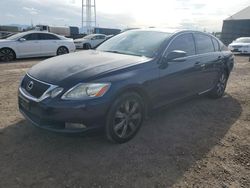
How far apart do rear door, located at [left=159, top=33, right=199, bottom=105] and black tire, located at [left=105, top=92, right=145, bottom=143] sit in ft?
1.81

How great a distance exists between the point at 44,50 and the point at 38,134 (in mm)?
10090

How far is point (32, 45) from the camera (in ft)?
41.1

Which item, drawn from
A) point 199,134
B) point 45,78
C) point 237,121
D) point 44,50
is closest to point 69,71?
point 45,78

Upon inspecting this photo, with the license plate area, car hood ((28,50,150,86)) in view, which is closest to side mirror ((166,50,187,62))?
car hood ((28,50,150,86))

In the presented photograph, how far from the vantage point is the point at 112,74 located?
11.3 feet

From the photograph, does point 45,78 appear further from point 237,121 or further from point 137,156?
point 237,121

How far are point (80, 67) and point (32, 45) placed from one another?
995 cm

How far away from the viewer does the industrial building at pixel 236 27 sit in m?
34.2

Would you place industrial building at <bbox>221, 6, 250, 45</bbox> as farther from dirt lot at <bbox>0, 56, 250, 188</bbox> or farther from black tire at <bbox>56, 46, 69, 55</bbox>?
dirt lot at <bbox>0, 56, 250, 188</bbox>

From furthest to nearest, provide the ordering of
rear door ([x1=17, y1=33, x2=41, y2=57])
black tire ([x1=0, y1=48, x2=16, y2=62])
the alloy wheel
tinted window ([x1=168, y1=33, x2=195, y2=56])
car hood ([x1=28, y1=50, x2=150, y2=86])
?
1. rear door ([x1=17, y1=33, x2=41, y2=57])
2. black tire ([x1=0, y1=48, x2=16, y2=62])
3. tinted window ([x1=168, y1=33, x2=195, y2=56])
4. the alloy wheel
5. car hood ([x1=28, y1=50, x2=150, y2=86])

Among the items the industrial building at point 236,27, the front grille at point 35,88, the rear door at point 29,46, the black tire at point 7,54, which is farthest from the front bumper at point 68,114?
the industrial building at point 236,27

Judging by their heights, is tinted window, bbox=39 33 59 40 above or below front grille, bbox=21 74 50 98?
above

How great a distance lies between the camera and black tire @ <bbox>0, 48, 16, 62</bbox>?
37.8 feet

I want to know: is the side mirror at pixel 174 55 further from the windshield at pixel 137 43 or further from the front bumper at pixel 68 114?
the front bumper at pixel 68 114
